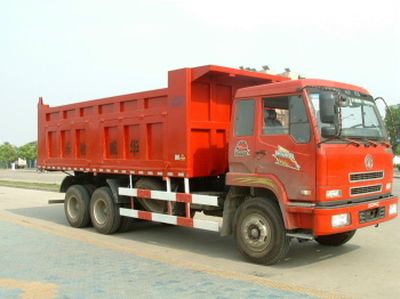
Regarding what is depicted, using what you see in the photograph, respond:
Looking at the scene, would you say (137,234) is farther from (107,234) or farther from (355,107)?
(355,107)

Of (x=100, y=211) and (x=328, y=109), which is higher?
(x=328, y=109)

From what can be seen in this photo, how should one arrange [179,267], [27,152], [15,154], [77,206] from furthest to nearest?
[15,154]
[27,152]
[77,206]
[179,267]

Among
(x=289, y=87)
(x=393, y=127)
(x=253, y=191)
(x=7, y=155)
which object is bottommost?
(x=253, y=191)

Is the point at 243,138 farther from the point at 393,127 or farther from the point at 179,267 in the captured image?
the point at 393,127

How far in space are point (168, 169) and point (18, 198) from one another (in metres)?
11.4

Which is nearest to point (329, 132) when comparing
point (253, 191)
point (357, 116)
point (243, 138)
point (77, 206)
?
point (357, 116)

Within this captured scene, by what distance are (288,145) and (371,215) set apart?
1661 mm

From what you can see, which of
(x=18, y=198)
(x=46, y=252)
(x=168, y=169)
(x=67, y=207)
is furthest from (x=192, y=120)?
(x=18, y=198)

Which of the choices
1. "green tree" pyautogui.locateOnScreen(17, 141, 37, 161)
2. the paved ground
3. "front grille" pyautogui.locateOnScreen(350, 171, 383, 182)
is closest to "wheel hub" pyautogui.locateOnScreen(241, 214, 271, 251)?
the paved ground

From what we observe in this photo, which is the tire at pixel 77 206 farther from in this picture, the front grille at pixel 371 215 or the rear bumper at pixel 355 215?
the front grille at pixel 371 215

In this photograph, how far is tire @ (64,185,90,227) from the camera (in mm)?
11031

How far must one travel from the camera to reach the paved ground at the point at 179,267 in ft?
19.1

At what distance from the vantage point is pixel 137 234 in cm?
1033

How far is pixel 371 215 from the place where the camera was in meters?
7.22
